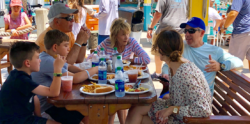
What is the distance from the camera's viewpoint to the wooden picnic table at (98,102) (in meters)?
1.97

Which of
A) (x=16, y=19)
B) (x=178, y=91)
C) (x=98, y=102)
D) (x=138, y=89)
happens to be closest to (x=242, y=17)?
(x=178, y=91)

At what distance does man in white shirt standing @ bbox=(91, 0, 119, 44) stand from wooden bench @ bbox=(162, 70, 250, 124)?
3.01 metres

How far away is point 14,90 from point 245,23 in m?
4.04

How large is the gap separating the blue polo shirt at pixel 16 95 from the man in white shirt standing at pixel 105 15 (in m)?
3.72

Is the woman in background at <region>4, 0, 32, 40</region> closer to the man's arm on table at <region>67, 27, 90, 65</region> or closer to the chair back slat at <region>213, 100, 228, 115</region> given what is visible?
the man's arm on table at <region>67, 27, 90, 65</region>

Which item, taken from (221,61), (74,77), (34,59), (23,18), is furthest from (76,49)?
(23,18)

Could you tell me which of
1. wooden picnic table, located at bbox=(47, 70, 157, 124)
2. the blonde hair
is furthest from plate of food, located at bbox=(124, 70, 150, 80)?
the blonde hair

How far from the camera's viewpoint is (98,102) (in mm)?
1980

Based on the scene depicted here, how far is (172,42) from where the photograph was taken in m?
2.16

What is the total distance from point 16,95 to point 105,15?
3966mm

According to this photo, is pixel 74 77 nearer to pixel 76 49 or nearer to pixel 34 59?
pixel 34 59

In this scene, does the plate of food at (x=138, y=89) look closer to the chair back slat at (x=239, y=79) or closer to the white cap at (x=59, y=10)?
the chair back slat at (x=239, y=79)

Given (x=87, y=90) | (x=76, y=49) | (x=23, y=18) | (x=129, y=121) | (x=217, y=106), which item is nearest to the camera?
(x=87, y=90)

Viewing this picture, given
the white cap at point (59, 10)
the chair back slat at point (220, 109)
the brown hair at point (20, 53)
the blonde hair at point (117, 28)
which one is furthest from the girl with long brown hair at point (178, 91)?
the blonde hair at point (117, 28)
